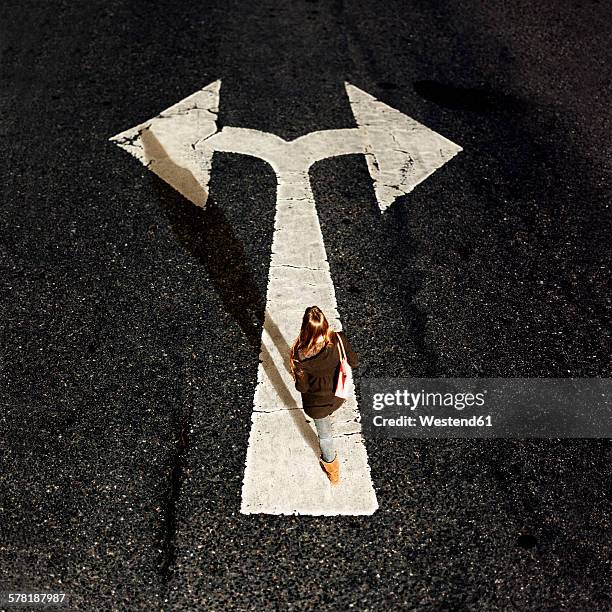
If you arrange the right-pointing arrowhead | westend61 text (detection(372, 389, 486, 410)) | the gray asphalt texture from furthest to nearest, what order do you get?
the right-pointing arrowhead < westend61 text (detection(372, 389, 486, 410)) < the gray asphalt texture

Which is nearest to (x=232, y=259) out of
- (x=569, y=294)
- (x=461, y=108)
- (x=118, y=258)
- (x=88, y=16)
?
(x=118, y=258)

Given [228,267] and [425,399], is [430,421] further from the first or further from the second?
[228,267]

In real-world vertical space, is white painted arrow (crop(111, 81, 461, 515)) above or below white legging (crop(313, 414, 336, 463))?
below

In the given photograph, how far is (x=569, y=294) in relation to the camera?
5.78 meters

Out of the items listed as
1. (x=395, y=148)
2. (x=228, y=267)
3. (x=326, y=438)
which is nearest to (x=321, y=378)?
(x=326, y=438)

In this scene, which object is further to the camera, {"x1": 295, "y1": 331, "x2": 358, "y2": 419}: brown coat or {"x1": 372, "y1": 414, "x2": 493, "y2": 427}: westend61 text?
{"x1": 372, "y1": 414, "x2": 493, "y2": 427}: westend61 text

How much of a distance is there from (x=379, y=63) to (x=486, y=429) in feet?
16.2

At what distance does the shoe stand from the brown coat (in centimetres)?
40

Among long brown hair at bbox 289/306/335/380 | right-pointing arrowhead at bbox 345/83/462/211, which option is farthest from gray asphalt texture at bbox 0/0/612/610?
long brown hair at bbox 289/306/335/380

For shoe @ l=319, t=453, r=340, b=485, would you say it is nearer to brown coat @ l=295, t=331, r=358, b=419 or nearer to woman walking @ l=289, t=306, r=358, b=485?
woman walking @ l=289, t=306, r=358, b=485

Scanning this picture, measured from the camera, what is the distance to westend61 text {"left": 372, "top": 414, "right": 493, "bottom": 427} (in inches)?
193

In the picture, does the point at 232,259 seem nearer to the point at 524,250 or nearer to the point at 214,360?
the point at 214,360

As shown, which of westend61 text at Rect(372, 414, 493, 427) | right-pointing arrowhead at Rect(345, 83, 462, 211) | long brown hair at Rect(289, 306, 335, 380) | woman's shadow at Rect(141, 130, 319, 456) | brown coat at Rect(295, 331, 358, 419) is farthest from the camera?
right-pointing arrowhead at Rect(345, 83, 462, 211)

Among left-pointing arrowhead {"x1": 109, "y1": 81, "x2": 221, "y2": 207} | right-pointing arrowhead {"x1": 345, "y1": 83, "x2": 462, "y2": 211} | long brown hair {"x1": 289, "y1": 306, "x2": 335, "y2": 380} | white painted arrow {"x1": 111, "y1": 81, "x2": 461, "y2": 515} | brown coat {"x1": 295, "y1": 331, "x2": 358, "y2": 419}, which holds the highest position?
long brown hair {"x1": 289, "y1": 306, "x2": 335, "y2": 380}
